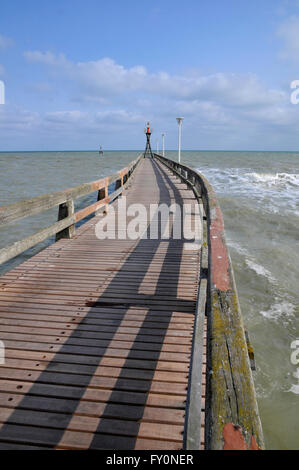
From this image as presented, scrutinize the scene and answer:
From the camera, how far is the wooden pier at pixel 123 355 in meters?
1.35

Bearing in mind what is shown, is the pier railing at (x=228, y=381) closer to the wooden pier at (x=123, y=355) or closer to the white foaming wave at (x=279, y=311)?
the wooden pier at (x=123, y=355)

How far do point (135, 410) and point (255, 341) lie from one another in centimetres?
318

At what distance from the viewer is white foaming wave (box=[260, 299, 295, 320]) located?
5.41 m

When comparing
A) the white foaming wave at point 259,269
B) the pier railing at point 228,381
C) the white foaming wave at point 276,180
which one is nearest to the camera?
the pier railing at point 228,381

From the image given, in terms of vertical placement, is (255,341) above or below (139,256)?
below

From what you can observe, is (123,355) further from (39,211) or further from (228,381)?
(39,211)

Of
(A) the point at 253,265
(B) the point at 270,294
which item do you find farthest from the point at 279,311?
(A) the point at 253,265

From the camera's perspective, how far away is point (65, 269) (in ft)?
15.4

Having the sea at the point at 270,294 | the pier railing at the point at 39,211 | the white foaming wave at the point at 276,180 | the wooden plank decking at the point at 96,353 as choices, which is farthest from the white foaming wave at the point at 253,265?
the white foaming wave at the point at 276,180

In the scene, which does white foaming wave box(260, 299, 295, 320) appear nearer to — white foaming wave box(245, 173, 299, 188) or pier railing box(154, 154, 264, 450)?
pier railing box(154, 154, 264, 450)

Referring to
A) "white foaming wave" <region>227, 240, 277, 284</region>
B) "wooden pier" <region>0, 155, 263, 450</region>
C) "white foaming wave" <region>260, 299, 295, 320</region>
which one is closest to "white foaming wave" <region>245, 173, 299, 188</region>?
"white foaming wave" <region>227, 240, 277, 284</region>

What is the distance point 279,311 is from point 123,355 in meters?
3.93
